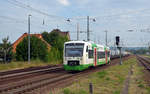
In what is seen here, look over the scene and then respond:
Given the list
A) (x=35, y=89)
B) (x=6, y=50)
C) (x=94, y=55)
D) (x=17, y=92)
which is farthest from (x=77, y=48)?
(x=6, y=50)

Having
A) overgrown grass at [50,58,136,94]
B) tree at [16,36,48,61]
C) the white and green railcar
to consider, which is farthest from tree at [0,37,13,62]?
overgrown grass at [50,58,136,94]

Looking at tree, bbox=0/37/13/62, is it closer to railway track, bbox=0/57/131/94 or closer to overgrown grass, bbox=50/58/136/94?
railway track, bbox=0/57/131/94

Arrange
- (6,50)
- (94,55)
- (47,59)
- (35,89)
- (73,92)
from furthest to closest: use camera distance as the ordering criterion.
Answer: (47,59)
(6,50)
(94,55)
(35,89)
(73,92)

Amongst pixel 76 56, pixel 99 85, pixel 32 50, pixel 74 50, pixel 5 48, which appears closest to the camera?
pixel 99 85

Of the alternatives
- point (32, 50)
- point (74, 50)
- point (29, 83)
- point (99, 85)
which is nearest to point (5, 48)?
point (32, 50)

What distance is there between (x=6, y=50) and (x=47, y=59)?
8.86 m

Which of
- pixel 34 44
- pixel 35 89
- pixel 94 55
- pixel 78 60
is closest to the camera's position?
pixel 35 89

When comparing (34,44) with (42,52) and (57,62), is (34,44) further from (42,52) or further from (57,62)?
(57,62)

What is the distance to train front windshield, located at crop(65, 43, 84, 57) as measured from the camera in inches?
853

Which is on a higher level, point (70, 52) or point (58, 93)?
point (70, 52)

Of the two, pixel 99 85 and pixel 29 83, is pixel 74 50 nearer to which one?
pixel 29 83

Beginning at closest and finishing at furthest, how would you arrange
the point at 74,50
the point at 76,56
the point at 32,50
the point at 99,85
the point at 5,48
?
the point at 99,85 < the point at 76,56 < the point at 74,50 < the point at 5,48 < the point at 32,50

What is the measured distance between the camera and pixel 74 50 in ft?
71.9

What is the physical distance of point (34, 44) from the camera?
45.4m
